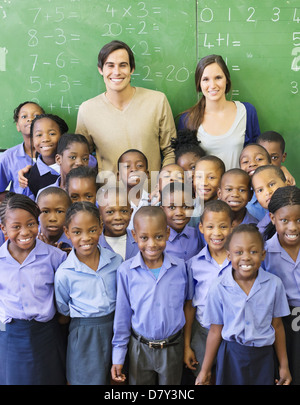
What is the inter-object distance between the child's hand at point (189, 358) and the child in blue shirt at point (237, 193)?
2.15 ft

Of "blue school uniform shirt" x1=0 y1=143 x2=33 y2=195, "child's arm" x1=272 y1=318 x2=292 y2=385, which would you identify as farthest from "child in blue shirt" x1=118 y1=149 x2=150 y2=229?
"child's arm" x1=272 y1=318 x2=292 y2=385

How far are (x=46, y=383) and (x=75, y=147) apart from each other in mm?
1316

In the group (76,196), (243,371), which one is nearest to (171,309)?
(243,371)

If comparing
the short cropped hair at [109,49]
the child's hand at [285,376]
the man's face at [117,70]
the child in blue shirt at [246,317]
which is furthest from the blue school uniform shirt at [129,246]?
the short cropped hair at [109,49]

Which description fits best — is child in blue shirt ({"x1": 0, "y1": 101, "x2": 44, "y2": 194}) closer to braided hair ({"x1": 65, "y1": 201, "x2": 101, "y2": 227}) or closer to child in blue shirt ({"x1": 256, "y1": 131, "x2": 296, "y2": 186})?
braided hair ({"x1": 65, "y1": 201, "x2": 101, "y2": 227})

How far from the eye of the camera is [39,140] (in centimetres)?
292

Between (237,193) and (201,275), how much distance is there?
53 cm

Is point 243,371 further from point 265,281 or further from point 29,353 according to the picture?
point 29,353

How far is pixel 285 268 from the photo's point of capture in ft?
6.50

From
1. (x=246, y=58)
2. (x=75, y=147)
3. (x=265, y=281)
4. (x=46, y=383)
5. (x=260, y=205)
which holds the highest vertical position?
(x=246, y=58)

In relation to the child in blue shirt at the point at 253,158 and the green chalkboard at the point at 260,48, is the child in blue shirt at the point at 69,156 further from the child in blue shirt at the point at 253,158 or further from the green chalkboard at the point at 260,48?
the green chalkboard at the point at 260,48

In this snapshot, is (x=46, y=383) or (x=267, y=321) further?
(x=46, y=383)

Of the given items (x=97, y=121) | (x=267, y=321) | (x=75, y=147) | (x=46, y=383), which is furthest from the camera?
(x=97, y=121)

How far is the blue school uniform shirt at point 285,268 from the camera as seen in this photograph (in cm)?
196
